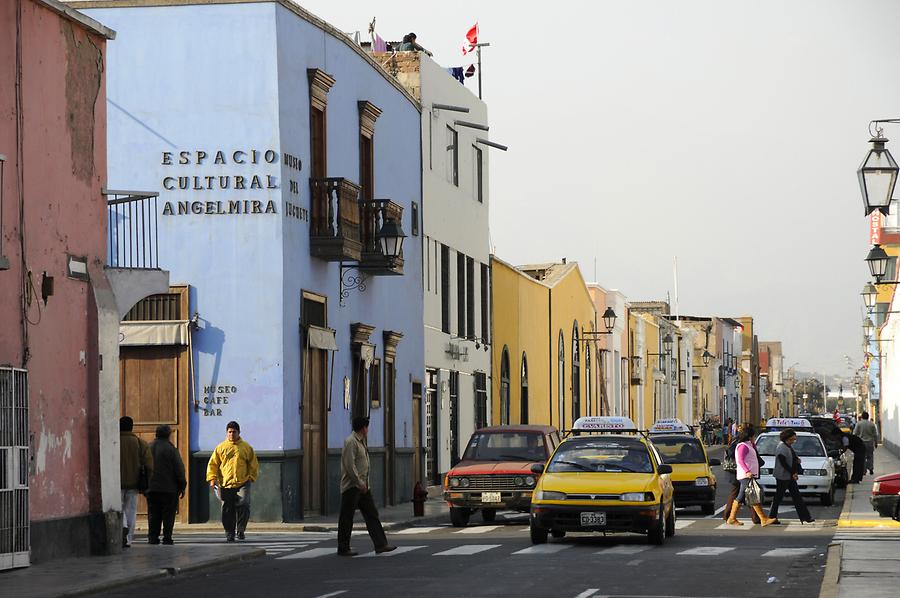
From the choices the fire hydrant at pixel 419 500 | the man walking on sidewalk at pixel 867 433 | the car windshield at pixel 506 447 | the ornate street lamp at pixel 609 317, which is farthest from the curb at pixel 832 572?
the ornate street lamp at pixel 609 317

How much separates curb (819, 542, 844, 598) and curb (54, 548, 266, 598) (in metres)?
7.11

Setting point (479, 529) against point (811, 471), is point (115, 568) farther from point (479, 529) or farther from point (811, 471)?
point (811, 471)

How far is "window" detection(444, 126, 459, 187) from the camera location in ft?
146

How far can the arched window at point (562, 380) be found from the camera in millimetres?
61562

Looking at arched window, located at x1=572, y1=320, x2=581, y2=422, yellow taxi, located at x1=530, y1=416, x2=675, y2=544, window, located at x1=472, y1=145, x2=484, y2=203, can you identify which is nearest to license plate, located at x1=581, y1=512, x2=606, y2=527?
yellow taxi, located at x1=530, y1=416, x2=675, y2=544

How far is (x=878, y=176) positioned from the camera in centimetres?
1805

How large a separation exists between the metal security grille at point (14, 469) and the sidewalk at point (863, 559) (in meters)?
8.82

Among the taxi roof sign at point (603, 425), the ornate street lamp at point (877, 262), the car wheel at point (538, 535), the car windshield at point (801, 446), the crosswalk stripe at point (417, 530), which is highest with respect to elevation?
the ornate street lamp at point (877, 262)

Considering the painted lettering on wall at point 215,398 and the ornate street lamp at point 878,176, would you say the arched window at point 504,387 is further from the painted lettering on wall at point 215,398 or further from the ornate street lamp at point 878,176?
the ornate street lamp at point 878,176

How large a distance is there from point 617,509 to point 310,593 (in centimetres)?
724

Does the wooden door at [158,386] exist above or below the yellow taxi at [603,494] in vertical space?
above

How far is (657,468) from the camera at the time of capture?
76.5 ft

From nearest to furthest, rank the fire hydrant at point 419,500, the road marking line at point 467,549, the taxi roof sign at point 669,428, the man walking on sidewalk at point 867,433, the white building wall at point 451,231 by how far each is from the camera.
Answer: the road marking line at point 467,549, the fire hydrant at point 419,500, the taxi roof sign at point 669,428, the white building wall at point 451,231, the man walking on sidewalk at point 867,433

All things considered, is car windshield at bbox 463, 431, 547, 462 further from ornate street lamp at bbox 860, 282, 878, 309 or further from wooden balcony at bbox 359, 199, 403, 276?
ornate street lamp at bbox 860, 282, 878, 309
